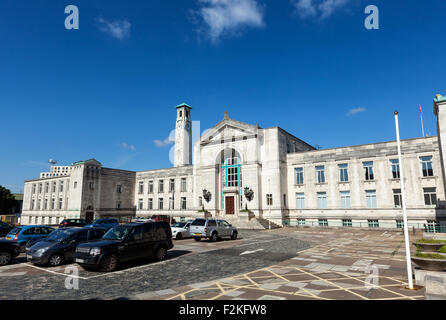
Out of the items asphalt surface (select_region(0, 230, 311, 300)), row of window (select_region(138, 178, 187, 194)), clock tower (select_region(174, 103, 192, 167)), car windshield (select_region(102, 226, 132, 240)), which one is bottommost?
asphalt surface (select_region(0, 230, 311, 300))

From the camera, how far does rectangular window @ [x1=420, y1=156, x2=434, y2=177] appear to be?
100 ft

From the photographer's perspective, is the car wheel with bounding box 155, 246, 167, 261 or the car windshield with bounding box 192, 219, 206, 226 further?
the car windshield with bounding box 192, 219, 206, 226

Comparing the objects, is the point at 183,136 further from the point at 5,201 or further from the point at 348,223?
the point at 5,201

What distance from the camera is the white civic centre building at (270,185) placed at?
31078mm

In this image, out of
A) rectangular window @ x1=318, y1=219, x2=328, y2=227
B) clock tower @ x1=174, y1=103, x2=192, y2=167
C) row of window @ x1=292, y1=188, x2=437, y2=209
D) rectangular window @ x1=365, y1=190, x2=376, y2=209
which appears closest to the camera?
row of window @ x1=292, y1=188, x2=437, y2=209

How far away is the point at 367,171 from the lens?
34.4 meters

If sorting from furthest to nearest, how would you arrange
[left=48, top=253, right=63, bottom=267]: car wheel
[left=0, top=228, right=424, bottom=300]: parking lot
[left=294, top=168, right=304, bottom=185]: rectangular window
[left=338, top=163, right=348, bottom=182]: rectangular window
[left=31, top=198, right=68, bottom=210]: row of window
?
[left=31, top=198, right=68, bottom=210]: row of window < [left=294, top=168, right=304, bottom=185]: rectangular window < [left=338, top=163, right=348, bottom=182]: rectangular window < [left=48, top=253, right=63, bottom=267]: car wheel < [left=0, top=228, right=424, bottom=300]: parking lot

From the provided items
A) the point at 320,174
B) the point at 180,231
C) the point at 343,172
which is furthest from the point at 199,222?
the point at 343,172

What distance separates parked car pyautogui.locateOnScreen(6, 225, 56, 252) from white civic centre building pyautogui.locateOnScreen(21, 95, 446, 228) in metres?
24.2

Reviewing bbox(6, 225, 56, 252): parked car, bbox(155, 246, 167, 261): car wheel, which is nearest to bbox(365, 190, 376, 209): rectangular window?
bbox(155, 246, 167, 261): car wheel

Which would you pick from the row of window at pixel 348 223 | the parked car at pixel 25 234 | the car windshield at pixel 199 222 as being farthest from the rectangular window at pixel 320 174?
the parked car at pixel 25 234

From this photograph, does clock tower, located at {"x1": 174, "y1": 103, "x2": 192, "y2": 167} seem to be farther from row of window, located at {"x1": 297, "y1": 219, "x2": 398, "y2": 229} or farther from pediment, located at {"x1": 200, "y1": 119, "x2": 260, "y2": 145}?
row of window, located at {"x1": 297, "y1": 219, "x2": 398, "y2": 229}

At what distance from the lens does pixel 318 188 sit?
37.6 metres
